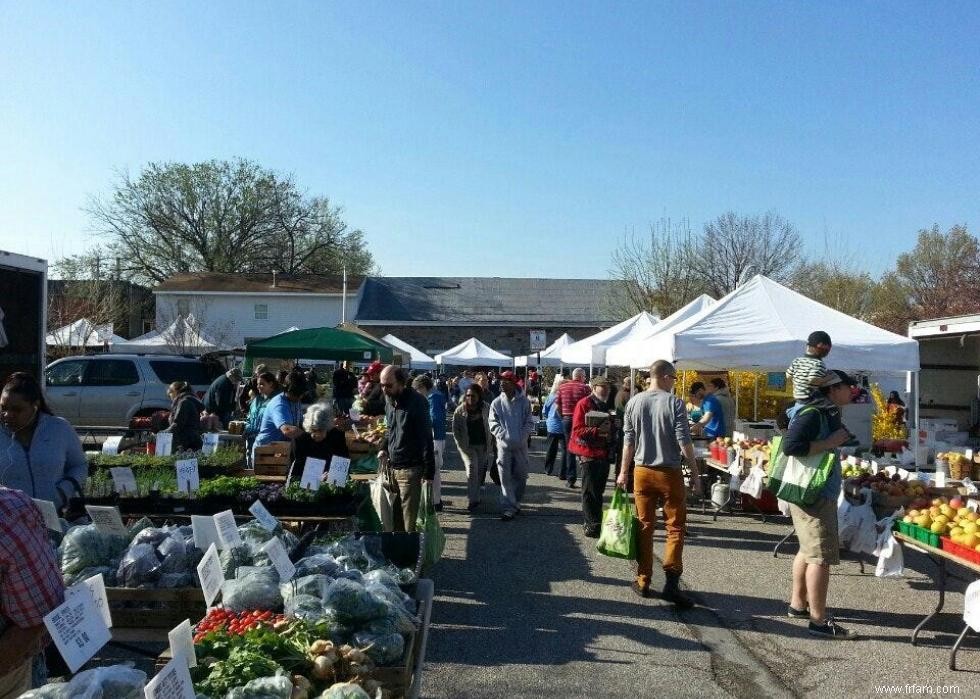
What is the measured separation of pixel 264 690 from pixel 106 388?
15.7 metres

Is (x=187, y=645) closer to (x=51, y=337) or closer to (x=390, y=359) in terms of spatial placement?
(x=390, y=359)

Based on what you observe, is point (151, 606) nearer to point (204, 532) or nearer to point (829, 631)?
point (204, 532)

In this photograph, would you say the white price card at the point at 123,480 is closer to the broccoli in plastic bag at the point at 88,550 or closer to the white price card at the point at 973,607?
the broccoli in plastic bag at the point at 88,550

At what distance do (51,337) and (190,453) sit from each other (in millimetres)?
20718

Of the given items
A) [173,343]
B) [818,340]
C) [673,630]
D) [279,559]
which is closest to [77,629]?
[279,559]

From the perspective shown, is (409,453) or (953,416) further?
(953,416)

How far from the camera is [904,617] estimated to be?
20.8ft

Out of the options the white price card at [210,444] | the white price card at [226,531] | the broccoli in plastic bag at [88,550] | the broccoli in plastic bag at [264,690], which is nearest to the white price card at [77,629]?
the broccoli in plastic bag at [264,690]

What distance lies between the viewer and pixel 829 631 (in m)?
5.87

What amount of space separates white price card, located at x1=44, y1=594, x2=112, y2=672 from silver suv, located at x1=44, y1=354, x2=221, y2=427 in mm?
14985

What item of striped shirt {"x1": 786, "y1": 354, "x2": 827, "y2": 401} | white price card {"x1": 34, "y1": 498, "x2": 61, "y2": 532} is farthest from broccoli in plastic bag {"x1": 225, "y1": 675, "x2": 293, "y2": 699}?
striped shirt {"x1": 786, "y1": 354, "x2": 827, "y2": 401}

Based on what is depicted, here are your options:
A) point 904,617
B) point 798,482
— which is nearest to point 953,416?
point 904,617

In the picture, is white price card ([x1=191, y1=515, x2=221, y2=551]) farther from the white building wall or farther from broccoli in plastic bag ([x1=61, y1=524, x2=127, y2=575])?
the white building wall

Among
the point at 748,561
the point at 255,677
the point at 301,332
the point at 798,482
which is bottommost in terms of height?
the point at 748,561
